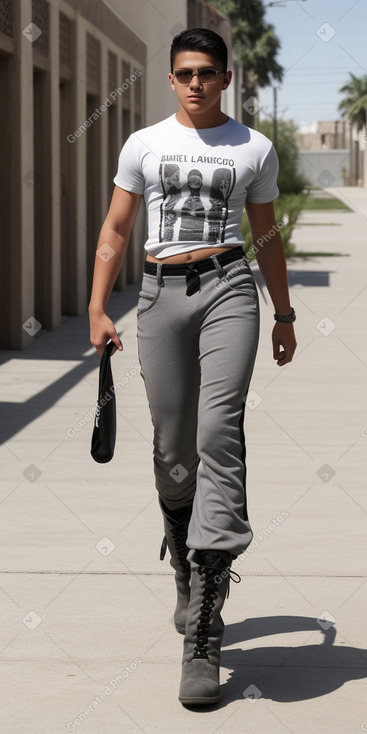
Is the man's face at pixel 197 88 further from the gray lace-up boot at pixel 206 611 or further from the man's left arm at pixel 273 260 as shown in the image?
the gray lace-up boot at pixel 206 611

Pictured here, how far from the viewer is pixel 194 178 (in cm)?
430

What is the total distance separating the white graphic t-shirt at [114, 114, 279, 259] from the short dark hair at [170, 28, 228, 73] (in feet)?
0.71

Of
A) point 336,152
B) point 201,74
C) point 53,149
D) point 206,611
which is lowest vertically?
point 206,611

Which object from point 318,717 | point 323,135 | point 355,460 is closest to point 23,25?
point 355,460

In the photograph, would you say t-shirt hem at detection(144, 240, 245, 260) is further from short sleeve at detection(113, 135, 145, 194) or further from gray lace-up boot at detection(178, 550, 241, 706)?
gray lace-up boot at detection(178, 550, 241, 706)

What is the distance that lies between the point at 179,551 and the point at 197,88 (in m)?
1.57

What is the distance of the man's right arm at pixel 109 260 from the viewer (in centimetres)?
436

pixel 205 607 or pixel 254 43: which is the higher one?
pixel 254 43

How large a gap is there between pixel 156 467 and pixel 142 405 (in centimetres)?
522

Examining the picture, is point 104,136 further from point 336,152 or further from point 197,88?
point 336,152

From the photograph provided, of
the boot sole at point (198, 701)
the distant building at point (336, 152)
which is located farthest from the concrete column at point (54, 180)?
the distant building at point (336, 152)

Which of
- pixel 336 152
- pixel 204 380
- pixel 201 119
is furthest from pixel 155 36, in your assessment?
pixel 336 152

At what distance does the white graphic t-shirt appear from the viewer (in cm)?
430

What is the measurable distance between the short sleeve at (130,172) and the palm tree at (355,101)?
436 feet
